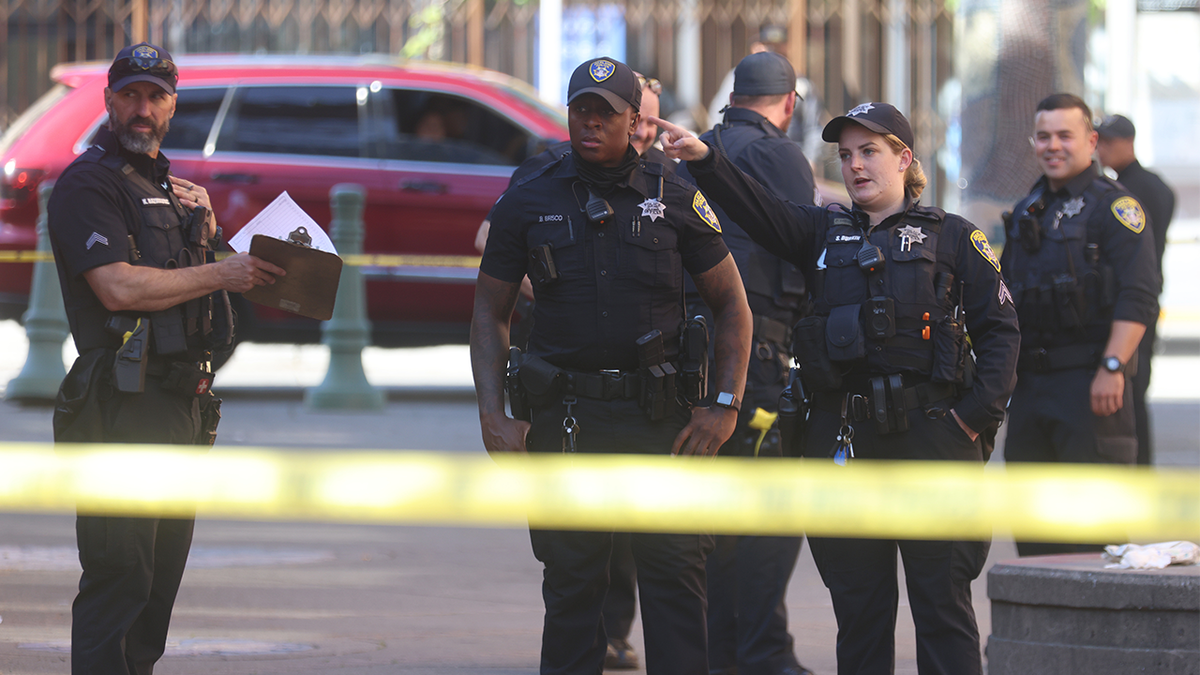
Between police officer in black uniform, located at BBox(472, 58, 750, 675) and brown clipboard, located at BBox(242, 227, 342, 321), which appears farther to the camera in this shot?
brown clipboard, located at BBox(242, 227, 342, 321)

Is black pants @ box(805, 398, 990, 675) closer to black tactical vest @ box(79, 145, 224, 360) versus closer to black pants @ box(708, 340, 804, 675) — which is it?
black pants @ box(708, 340, 804, 675)

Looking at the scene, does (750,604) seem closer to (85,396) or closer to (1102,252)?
(1102,252)

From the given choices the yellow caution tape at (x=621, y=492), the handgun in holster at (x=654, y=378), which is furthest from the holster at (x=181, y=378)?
the handgun in holster at (x=654, y=378)

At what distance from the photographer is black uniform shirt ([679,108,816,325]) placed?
5191 mm

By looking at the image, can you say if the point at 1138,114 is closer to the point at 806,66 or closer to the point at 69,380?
the point at 806,66

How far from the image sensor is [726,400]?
169 inches

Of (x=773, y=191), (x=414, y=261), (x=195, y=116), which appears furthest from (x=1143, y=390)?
(x=195, y=116)

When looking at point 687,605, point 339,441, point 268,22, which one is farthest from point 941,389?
point 268,22

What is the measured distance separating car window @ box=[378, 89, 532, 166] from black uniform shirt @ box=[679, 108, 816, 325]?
16.8 ft

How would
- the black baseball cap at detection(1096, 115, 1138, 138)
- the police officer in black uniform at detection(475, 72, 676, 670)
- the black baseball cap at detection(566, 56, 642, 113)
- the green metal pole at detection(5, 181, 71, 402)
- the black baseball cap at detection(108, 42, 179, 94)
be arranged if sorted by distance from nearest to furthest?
the black baseball cap at detection(566, 56, 642, 113) → the black baseball cap at detection(108, 42, 179, 94) → the police officer in black uniform at detection(475, 72, 676, 670) → the black baseball cap at detection(1096, 115, 1138, 138) → the green metal pole at detection(5, 181, 71, 402)

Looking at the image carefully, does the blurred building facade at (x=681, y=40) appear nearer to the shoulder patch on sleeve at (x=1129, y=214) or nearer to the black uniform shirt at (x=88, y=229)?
the shoulder patch on sleeve at (x=1129, y=214)

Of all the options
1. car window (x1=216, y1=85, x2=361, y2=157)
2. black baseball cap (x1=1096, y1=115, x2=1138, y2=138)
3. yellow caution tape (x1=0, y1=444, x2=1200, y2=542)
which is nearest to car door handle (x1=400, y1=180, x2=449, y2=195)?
car window (x1=216, y1=85, x2=361, y2=157)

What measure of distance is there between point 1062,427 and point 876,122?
73.4 inches

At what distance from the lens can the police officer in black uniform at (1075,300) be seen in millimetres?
5453
